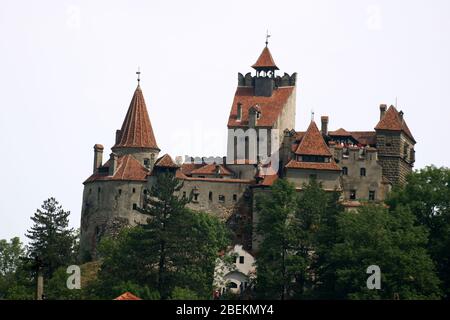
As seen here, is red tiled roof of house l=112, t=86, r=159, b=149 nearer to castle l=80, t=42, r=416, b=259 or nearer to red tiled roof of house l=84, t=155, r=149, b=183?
castle l=80, t=42, r=416, b=259

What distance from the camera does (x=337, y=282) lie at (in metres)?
92.3

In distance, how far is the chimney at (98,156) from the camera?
113562mm

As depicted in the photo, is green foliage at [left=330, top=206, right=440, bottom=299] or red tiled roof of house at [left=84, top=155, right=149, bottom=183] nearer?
green foliage at [left=330, top=206, right=440, bottom=299]

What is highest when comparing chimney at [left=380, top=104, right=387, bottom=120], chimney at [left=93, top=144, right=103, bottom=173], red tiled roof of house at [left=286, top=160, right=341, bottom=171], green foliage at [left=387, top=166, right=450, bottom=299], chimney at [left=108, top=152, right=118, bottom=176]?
chimney at [left=380, top=104, right=387, bottom=120]

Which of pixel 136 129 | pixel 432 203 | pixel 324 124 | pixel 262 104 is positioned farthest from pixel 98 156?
pixel 432 203

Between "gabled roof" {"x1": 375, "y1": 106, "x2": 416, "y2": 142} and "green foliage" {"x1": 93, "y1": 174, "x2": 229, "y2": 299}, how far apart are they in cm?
1626

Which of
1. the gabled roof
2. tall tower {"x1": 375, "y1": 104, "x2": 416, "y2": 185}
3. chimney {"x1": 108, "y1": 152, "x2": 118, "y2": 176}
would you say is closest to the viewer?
tall tower {"x1": 375, "y1": 104, "x2": 416, "y2": 185}

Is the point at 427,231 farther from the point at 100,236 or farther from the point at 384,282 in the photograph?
the point at 100,236

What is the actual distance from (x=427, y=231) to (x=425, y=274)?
7178mm

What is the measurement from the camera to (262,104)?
117 metres

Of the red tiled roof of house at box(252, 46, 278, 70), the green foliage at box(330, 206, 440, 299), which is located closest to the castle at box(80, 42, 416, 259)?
the red tiled roof of house at box(252, 46, 278, 70)

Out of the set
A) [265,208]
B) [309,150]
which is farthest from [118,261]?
[309,150]

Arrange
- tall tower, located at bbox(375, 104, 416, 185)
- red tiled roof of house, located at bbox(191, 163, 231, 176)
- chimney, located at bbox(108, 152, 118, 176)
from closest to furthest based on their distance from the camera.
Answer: tall tower, located at bbox(375, 104, 416, 185), chimney, located at bbox(108, 152, 118, 176), red tiled roof of house, located at bbox(191, 163, 231, 176)

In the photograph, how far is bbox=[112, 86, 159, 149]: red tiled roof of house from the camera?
114312mm
